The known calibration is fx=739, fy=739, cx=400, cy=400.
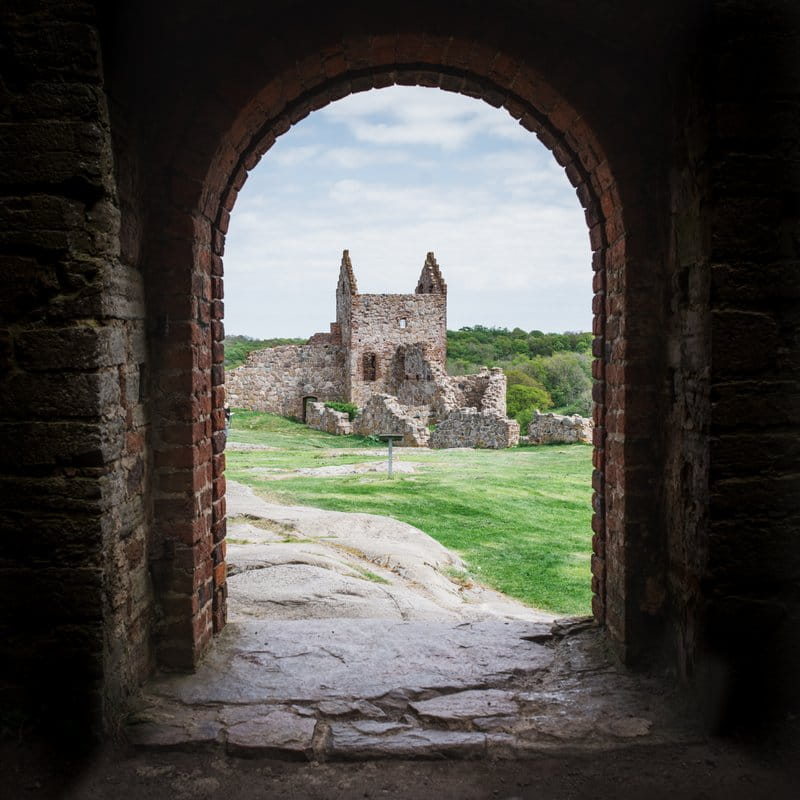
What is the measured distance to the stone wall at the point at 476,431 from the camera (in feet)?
66.3

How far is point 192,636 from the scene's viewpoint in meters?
3.64

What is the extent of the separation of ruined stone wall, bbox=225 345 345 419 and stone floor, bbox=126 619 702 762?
2758cm

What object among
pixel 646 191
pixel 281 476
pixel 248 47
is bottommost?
pixel 281 476

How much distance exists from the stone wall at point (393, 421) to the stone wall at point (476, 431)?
55 centimetres

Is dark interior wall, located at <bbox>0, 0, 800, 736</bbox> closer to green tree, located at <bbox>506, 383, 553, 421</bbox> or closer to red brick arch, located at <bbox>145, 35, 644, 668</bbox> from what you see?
red brick arch, located at <bbox>145, 35, 644, 668</bbox>

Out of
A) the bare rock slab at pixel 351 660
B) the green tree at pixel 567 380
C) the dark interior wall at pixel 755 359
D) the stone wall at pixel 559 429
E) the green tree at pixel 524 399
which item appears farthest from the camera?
the green tree at pixel 567 380

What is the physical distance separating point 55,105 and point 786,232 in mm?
2945

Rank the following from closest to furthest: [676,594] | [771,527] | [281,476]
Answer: [771,527], [676,594], [281,476]

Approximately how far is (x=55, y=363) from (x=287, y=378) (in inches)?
1156

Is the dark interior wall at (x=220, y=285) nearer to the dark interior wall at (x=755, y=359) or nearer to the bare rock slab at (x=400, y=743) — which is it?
the dark interior wall at (x=755, y=359)

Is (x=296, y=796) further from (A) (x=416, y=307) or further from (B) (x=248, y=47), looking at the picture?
(A) (x=416, y=307)

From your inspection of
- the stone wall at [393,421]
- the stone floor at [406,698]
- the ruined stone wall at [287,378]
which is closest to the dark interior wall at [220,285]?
the stone floor at [406,698]

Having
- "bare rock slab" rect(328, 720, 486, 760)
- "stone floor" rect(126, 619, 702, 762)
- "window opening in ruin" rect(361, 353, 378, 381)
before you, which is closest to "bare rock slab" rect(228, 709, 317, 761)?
"stone floor" rect(126, 619, 702, 762)

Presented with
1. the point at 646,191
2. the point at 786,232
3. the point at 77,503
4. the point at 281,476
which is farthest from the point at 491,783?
the point at 281,476
